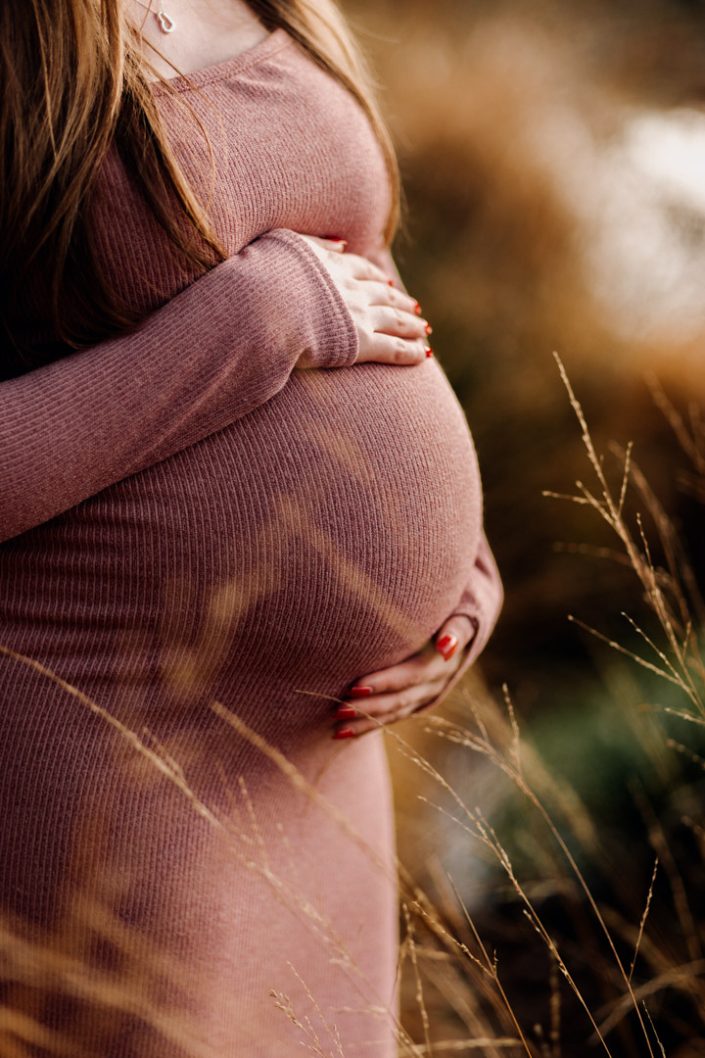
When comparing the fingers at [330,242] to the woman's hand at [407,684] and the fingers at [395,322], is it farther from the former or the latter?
the woman's hand at [407,684]

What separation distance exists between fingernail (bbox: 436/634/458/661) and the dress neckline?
0.69 m

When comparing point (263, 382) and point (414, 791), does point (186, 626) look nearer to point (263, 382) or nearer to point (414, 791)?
point (263, 382)

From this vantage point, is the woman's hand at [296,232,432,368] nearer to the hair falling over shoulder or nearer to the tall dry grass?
the hair falling over shoulder

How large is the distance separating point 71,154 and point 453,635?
689 millimetres

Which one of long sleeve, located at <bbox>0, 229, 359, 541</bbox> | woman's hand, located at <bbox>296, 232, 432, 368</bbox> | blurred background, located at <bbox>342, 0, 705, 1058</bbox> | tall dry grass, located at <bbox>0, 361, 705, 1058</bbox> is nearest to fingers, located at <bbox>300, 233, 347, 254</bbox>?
woman's hand, located at <bbox>296, 232, 432, 368</bbox>

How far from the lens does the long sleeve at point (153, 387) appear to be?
896mm

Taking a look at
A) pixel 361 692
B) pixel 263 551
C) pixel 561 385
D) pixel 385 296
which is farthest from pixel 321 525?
pixel 561 385

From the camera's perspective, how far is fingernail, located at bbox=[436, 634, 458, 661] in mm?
1146

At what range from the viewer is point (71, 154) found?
904 mm

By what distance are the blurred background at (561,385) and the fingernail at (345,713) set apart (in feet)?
3.68

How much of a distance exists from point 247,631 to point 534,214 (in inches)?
78.0

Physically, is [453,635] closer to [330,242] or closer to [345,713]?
[345,713]

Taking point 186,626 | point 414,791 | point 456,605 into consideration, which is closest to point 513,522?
point 414,791

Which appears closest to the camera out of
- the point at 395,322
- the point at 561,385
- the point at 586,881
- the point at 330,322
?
the point at 330,322
